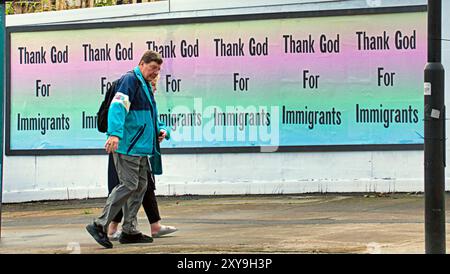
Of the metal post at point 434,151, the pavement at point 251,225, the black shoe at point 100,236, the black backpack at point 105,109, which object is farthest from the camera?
the black backpack at point 105,109

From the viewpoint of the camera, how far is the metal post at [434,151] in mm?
8812

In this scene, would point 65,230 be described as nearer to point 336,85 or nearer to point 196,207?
point 196,207

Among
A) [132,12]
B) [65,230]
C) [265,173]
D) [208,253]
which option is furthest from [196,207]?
[208,253]

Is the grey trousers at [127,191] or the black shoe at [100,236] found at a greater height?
the grey trousers at [127,191]

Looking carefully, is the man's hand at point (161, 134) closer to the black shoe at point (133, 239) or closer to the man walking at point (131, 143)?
the man walking at point (131, 143)

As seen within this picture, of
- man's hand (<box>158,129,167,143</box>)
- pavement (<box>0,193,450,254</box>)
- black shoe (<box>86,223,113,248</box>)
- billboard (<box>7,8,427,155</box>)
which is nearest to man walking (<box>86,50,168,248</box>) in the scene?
black shoe (<box>86,223,113,248</box>)

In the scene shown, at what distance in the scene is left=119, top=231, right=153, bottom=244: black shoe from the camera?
10445 mm

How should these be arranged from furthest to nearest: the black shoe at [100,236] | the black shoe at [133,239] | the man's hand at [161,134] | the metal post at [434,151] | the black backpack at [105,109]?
the man's hand at [161,134], the black backpack at [105,109], the black shoe at [133,239], the black shoe at [100,236], the metal post at [434,151]

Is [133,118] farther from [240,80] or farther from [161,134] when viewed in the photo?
[240,80]

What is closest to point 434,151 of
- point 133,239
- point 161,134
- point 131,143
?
point 131,143

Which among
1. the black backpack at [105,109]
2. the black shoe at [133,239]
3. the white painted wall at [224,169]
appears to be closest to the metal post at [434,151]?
the black shoe at [133,239]

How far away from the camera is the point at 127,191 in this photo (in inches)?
398

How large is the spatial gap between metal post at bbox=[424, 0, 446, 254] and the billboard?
6.15 meters

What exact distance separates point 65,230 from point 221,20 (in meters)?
4.87
